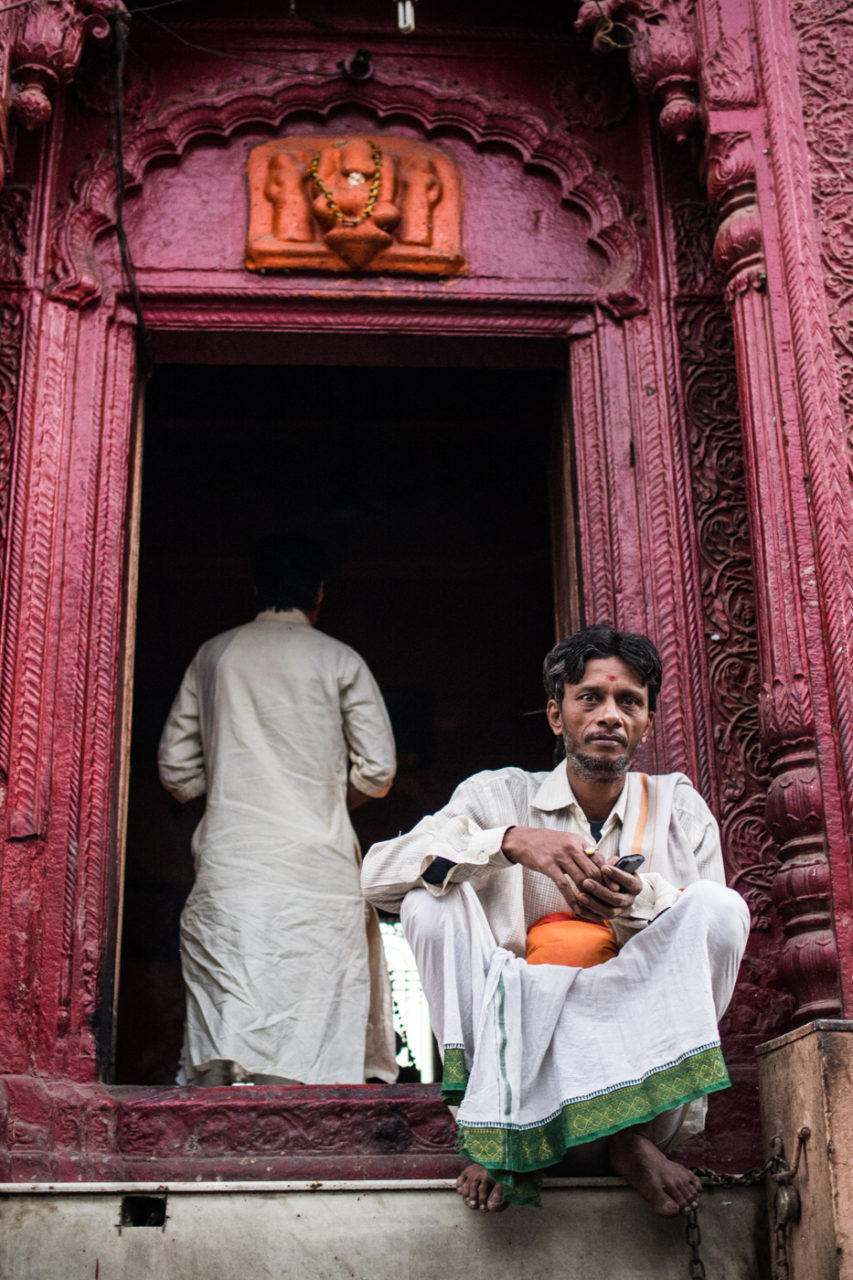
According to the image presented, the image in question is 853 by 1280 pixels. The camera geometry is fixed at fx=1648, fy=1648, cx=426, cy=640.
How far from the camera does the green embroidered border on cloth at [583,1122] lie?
3229 mm

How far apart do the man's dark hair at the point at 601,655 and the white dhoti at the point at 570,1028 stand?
0.64 metres

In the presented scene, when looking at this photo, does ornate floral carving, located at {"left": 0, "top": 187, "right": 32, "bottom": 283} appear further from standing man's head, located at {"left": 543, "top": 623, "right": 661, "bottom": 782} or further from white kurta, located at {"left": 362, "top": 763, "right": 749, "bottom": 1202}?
white kurta, located at {"left": 362, "top": 763, "right": 749, "bottom": 1202}

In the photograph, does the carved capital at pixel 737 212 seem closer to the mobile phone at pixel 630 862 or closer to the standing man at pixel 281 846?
the standing man at pixel 281 846

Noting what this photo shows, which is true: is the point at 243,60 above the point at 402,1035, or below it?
above

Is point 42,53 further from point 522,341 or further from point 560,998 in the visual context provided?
point 560,998

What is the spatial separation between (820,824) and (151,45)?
10.5 ft

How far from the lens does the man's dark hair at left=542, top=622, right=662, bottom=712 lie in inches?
152

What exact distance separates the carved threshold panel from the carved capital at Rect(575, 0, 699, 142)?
2.09ft

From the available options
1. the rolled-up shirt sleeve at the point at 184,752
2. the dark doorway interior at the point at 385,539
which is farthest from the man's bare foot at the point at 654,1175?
the dark doorway interior at the point at 385,539

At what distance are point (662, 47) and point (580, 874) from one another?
Answer: 8.70 feet

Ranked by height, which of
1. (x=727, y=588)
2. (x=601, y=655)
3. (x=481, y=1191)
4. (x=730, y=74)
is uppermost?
(x=730, y=74)

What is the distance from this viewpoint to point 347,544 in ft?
26.9

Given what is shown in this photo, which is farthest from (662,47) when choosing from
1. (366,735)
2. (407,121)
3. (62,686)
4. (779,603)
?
(62,686)

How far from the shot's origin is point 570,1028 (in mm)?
3348
